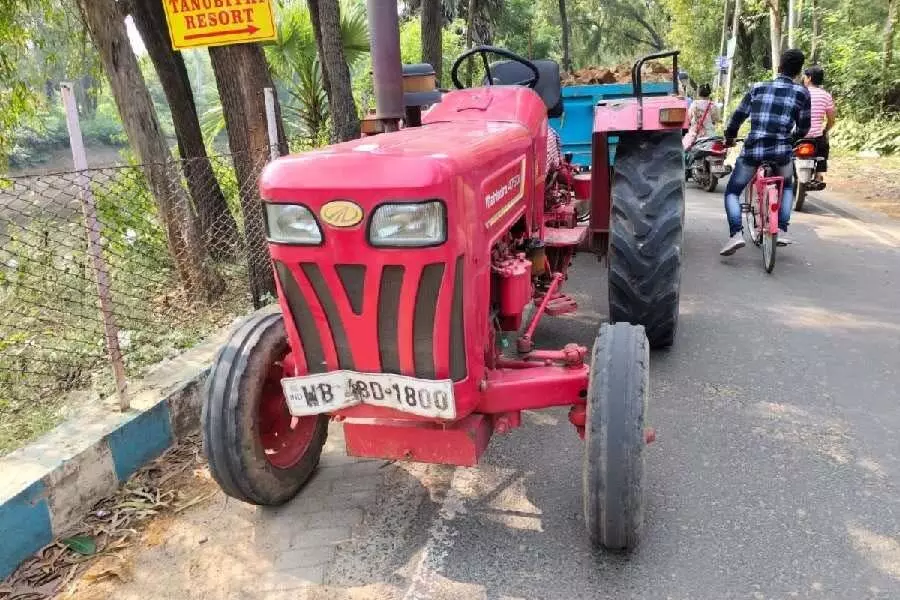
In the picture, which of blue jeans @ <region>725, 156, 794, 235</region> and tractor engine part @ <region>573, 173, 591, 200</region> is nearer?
tractor engine part @ <region>573, 173, 591, 200</region>

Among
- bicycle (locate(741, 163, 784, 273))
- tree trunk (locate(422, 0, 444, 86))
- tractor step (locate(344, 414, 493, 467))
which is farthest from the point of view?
tree trunk (locate(422, 0, 444, 86))

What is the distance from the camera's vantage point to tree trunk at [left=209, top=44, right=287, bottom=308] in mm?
5031

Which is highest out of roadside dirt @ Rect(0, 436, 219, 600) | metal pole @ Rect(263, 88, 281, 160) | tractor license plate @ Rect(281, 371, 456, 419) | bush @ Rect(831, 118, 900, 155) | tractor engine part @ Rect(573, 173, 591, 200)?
metal pole @ Rect(263, 88, 281, 160)

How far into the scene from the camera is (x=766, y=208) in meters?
6.43

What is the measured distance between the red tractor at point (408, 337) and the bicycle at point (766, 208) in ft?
12.0

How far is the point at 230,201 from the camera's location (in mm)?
7531

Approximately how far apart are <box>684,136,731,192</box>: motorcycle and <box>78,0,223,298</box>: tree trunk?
7.50m

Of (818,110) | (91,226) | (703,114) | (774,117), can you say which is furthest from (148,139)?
(703,114)

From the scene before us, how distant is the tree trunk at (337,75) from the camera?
8359mm

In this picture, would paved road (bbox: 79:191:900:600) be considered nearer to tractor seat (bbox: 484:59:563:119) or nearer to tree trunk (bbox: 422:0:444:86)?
tractor seat (bbox: 484:59:563:119)

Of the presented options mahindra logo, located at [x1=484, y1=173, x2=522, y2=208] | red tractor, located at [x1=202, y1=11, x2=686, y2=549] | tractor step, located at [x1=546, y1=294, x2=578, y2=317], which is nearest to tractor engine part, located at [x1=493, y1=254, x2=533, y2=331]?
red tractor, located at [x1=202, y1=11, x2=686, y2=549]

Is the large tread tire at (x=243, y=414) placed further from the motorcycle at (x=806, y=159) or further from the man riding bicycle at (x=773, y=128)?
the motorcycle at (x=806, y=159)

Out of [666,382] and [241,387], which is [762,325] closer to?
[666,382]

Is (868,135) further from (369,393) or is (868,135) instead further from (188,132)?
(369,393)
